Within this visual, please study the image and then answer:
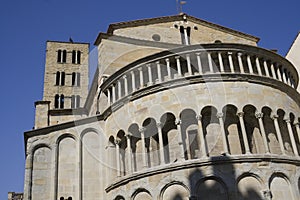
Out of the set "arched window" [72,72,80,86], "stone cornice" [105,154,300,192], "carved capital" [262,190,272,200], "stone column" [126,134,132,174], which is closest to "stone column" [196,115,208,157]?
"stone cornice" [105,154,300,192]

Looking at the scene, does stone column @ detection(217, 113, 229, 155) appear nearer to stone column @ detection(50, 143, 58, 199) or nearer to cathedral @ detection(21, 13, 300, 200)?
cathedral @ detection(21, 13, 300, 200)

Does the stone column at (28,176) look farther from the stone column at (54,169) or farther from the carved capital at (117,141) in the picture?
the carved capital at (117,141)

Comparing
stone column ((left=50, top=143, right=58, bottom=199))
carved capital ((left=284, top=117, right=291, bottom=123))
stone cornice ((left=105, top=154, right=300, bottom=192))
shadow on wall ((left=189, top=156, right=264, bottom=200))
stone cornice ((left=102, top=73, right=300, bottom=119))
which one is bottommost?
shadow on wall ((left=189, top=156, right=264, bottom=200))

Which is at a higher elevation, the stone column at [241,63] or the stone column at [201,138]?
the stone column at [241,63]

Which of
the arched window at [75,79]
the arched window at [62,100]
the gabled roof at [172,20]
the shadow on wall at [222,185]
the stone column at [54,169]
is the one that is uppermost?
the arched window at [75,79]

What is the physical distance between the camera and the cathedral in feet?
35.7

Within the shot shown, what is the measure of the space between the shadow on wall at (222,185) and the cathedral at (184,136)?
29 millimetres

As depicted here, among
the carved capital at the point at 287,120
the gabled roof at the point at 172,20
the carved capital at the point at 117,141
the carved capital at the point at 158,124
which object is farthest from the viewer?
the gabled roof at the point at 172,20

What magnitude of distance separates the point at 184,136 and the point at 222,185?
2093 millimetres

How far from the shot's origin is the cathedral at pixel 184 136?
10875 mm

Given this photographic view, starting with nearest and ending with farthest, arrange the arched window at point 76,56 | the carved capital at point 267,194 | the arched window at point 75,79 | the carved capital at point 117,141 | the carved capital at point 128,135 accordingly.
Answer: the carved capital at point 267,194 < the carved capital at point 128,135 < the carved capital at point 117,141 < the arched window at point 75,79 < the arched window at point 76,56

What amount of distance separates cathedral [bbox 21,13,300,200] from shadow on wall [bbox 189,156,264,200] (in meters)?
0.03

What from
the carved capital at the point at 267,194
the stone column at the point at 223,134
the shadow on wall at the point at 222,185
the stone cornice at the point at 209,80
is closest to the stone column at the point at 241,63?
the stone cornice at the point at 209,80

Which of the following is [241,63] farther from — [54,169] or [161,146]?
[54,169]
